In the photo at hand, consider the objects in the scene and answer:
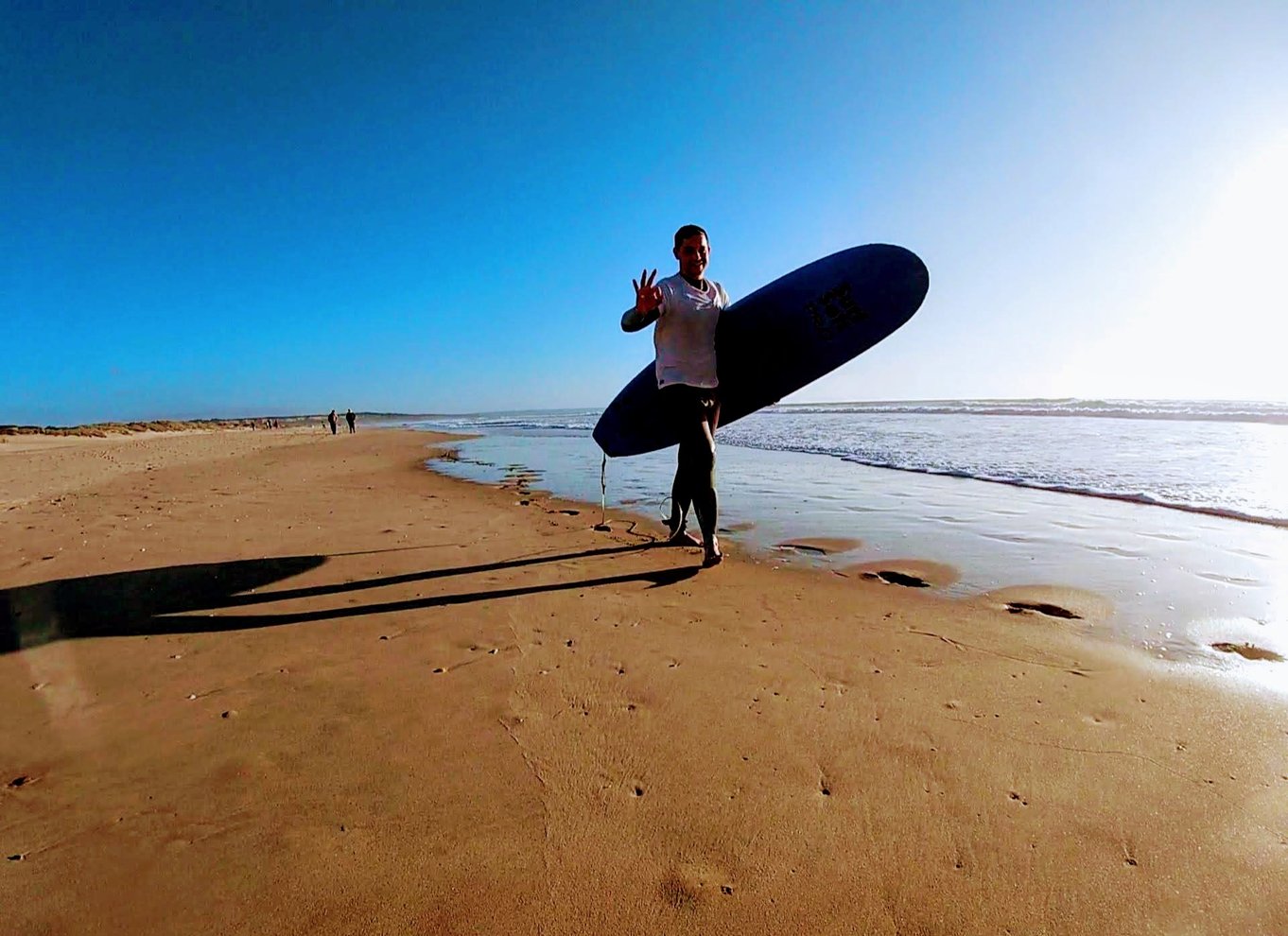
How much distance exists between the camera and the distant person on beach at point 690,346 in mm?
3852

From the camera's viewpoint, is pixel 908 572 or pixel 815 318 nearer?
pixel 908 572

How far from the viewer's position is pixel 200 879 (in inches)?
49.6

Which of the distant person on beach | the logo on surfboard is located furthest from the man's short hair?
the logo on surfboard

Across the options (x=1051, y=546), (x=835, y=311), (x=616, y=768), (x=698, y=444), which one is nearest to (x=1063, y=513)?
(x=1051, y=546)

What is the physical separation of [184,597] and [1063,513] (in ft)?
21.3

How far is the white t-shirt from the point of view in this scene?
3932 millimetres

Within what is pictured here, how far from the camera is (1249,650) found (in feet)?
7.70

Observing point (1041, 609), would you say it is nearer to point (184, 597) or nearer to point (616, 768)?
point (616, 768)

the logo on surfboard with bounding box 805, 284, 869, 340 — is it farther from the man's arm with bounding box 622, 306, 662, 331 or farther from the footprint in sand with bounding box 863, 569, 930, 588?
the footprint in sand with bounding box 863, 569, 930, 588

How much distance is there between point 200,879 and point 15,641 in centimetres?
220

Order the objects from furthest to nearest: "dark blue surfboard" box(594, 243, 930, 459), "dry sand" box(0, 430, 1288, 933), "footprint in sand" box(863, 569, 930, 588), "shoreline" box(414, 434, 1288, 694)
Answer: "dark blue surfboard" box(594, 243, 930, 459)
"footprint in sand" box(863, 569, 930, 588)
"shoreline" box(414, 434, 1288, 694)
"dry sand" box(0, 430, 1288, 933)

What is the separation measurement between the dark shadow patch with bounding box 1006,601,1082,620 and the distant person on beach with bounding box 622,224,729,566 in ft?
5.45

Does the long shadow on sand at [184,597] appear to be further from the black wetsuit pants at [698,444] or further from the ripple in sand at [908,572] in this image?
the ripple in sand at [908,572]

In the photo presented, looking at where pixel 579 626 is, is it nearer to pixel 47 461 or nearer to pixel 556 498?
pixel 556 498
